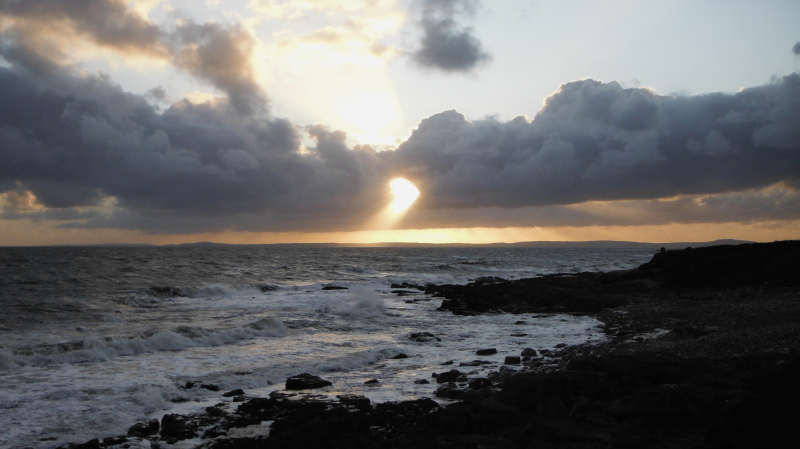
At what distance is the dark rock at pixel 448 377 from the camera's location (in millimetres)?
13259


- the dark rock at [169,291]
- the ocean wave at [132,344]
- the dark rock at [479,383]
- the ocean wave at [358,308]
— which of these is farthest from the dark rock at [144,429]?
the dark rock at [169,291]

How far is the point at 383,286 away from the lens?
49594 millimetres

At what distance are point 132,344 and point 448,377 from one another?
12187mm

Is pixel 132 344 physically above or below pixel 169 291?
above

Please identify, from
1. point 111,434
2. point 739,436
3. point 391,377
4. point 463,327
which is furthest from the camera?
point 463,327

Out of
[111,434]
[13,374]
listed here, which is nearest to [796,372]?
[111,434]

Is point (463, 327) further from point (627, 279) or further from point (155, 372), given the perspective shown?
point (627, 279)

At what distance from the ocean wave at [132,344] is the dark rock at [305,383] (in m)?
7.67

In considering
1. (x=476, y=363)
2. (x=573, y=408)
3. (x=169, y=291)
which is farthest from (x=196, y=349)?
(x=169, y=291)

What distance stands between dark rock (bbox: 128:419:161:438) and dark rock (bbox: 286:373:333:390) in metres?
3.49

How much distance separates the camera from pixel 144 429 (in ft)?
33.2

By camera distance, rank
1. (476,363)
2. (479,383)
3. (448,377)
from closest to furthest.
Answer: (479,383)
(448,377)
(476,363)

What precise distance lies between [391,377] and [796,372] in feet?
30.5

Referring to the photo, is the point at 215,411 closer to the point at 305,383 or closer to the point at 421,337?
the point at 305,383
